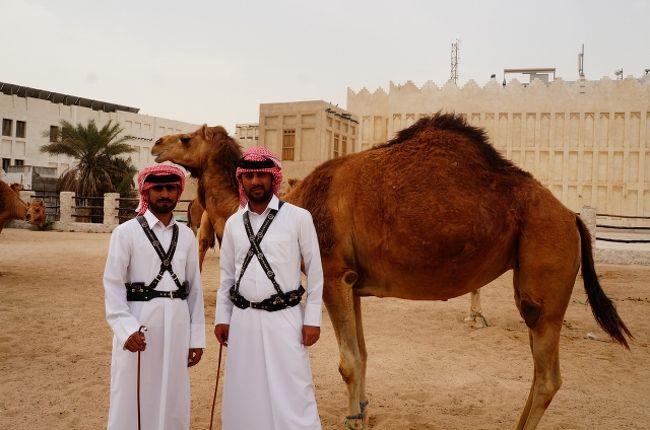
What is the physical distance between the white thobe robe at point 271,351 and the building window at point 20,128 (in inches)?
1813

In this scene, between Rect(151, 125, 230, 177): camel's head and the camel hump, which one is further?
Rect(151, 125, 230, 177): camel's head

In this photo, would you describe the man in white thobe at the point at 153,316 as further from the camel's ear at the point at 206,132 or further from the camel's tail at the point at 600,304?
the camel's ear at the point at 206,132

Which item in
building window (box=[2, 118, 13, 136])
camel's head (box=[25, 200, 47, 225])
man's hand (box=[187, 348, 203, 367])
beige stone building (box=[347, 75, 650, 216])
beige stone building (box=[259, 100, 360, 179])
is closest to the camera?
man's hand (box=[187, 348, 203, 367])

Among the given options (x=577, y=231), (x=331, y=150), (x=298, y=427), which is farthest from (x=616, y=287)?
(x=331, y=150)

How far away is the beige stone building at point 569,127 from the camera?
29297 mm

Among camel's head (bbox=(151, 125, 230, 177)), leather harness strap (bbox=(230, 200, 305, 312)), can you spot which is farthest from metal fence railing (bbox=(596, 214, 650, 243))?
leather harness strap (bbox=(230, 200, 305, 312))

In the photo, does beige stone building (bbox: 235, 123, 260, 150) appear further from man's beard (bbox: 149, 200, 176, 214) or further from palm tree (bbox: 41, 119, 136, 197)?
man's beard (bbox: 149, 200, 176, 214)

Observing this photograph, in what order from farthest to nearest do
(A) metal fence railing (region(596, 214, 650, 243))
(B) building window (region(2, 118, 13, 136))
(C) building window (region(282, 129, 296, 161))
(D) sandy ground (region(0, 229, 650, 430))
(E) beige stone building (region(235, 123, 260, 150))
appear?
(B) building window (region(2, 118, 13, 136)) < (E) beige stone building (region(235, 123, 260, 150)) < (A) metal fence railing (region(596, 214, 650, 243)) < (C) building window (region(282, 129, 296, 161)) < (D) sandy ground (region(0, 229, 650, 430))

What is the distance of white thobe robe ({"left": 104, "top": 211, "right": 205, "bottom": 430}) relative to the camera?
2980mm

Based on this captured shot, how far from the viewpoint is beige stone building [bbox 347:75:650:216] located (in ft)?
96.1

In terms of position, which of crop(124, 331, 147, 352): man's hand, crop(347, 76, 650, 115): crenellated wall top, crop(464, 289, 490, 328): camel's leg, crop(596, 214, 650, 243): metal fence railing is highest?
crop(347, 76, 650, 115): crenellated wall top

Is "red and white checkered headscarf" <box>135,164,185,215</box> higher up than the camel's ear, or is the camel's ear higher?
the camel's ear

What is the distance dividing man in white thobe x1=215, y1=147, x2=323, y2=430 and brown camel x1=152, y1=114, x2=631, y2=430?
74cm

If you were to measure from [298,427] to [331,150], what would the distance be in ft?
73.4
